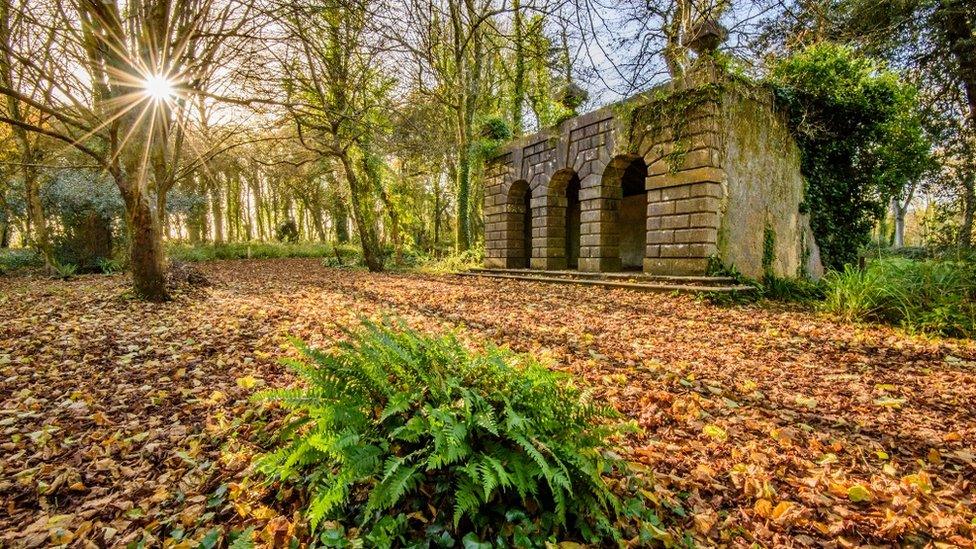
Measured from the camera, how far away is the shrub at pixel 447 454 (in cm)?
180

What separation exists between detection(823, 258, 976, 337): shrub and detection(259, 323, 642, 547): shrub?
571 cm

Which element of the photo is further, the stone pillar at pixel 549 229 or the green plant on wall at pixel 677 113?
the stone pillar at pixel 549 229

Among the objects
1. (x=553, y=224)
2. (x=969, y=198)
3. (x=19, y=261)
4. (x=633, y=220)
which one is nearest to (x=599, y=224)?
(x=553, y=224)

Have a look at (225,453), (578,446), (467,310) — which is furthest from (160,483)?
(467,310)

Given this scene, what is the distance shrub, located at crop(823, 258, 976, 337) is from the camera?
536cm

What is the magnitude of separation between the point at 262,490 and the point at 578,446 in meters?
1.58

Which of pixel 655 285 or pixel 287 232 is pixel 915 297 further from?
pixel 287 232

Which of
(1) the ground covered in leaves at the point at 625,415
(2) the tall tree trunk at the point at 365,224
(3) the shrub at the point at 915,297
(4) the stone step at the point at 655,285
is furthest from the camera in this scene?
(2) the tall tree trunk at the point at 365,224

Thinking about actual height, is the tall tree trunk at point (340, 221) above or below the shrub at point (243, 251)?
above

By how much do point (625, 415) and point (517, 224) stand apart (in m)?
9.95

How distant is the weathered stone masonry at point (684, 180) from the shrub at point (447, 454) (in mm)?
6433

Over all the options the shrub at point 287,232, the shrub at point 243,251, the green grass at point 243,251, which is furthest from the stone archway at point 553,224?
the shrub at point 287,232

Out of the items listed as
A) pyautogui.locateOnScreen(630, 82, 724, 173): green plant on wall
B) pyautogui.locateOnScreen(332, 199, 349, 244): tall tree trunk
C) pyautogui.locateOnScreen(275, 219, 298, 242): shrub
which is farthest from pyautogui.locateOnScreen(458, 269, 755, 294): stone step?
pyautogui.locateOnScreen(275, 219, 298, 242): shrub

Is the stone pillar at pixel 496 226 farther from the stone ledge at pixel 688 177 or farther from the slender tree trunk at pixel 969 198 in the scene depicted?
the slender tree trunk at pixel 969 198
